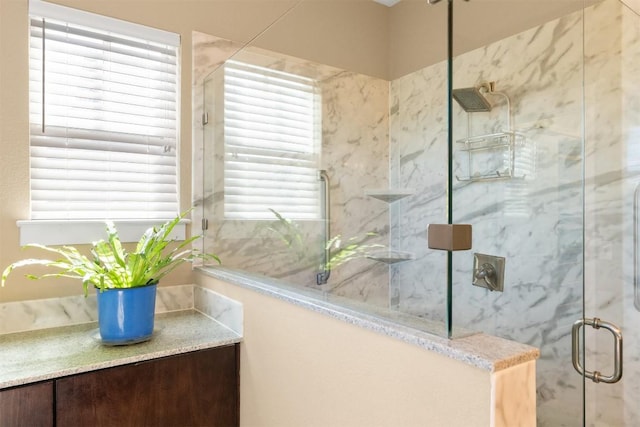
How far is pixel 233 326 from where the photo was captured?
1.55 m

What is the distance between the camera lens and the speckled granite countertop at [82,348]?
1149mm

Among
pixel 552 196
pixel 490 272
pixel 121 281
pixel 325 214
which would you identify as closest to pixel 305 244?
pixel 325 214

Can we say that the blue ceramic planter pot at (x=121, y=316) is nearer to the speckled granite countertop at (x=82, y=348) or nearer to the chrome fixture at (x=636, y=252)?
the speckled granite countertop at (x=82, y=348)

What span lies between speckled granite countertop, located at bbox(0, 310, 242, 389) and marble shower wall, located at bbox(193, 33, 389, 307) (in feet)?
1.03

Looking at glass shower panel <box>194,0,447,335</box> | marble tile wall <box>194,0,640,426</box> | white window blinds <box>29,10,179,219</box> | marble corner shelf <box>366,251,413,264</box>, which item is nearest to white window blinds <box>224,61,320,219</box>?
glass shower panel <box>194,0,447,335</box>

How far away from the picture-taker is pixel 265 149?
1.90 metres

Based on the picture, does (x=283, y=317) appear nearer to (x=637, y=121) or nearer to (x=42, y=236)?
(x=42, y=236)

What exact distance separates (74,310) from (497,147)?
202cm

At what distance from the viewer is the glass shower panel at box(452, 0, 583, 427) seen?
1.64 m

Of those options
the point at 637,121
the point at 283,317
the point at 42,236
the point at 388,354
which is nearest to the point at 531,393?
the point at 388,354

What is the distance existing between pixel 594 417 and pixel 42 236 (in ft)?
7.62

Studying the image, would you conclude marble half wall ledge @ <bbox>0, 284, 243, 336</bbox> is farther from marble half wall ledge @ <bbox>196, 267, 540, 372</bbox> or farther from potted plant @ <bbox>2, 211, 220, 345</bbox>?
marble half wall ledge @ <bbox>196, 267, 540, 372</bbox>

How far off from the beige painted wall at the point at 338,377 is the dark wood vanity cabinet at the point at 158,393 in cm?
8

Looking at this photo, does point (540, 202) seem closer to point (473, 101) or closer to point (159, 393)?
point (473, 101)
